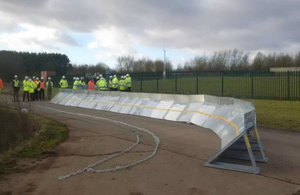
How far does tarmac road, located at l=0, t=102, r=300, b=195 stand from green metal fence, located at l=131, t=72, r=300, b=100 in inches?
465

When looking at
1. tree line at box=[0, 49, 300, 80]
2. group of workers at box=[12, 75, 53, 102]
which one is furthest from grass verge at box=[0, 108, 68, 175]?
tree line at box=[0, 49, 300, 80]

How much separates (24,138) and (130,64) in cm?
9889

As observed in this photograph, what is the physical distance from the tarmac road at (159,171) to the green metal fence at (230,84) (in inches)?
465

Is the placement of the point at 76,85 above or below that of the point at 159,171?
above

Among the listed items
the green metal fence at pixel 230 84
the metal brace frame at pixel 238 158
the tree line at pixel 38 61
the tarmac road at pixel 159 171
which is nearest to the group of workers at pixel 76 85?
the green metal fence at pixel 230 84

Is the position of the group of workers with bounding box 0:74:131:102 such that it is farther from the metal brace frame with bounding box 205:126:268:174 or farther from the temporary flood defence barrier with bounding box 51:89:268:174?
the metal brace frame with bounding box 205:126:268:174

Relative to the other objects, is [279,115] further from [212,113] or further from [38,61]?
[38,61]

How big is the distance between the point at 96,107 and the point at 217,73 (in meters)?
9.54

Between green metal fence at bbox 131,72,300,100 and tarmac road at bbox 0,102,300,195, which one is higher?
green metal fence at bbox 131,72,300,100

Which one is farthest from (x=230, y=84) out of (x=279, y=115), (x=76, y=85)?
(x=76, y=85)

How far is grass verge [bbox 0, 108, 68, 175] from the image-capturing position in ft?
24.2

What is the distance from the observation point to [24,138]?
1074cm

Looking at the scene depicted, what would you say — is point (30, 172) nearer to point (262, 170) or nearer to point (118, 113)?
point (262, 170)

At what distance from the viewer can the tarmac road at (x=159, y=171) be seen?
5324 millimetres
